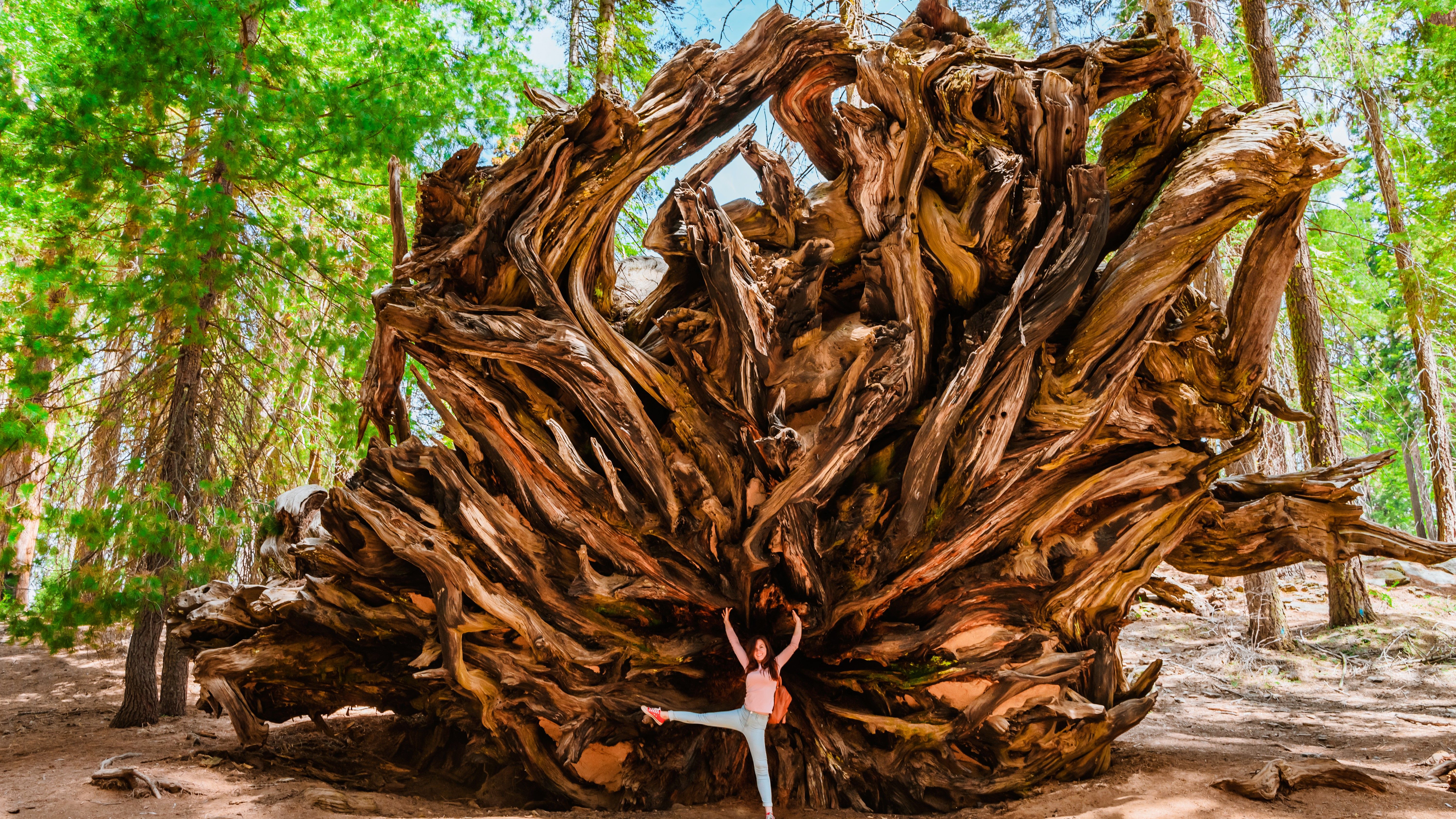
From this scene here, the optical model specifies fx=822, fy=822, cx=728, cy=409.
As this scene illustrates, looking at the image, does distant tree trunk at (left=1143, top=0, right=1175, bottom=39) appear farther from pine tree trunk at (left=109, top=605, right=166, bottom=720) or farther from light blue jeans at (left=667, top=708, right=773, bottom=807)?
pine tree trunk at (left=109, top=605, right=166, bottom=720)

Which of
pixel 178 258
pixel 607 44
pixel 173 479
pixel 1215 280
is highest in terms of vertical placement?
pixel 607 44

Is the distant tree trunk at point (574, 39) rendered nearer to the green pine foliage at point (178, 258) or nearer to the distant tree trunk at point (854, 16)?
the green pine foliage at point (178, 258)

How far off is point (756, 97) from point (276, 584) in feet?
18.1

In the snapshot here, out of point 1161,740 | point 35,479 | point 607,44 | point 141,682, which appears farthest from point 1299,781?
point 35,479

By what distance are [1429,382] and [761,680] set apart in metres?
9.84

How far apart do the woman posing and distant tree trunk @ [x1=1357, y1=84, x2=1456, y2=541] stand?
925 cm

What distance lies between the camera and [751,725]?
549 centimetres

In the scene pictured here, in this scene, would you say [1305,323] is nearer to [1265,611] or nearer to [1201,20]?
[1265,611]

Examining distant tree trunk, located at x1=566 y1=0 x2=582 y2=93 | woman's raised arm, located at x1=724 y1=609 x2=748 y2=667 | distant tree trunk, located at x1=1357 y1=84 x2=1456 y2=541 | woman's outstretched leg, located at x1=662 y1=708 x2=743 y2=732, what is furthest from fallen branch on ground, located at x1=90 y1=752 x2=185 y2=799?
distant tree trunk, located at x1=1357 y1=84 x2=1456 y2=541

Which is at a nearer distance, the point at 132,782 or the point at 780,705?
the point at 132,782

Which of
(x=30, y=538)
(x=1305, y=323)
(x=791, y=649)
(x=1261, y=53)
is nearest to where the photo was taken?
(x=791, y=649)

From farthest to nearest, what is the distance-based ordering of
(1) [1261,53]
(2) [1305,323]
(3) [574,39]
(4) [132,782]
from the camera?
1. (3) [574,39]
2. (1) [1261,53]
3. (2) [1305,323]
4. (4) [132,782]

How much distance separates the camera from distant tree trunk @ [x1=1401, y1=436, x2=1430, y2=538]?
23484 mm

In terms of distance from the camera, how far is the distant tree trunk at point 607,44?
11.0 m
